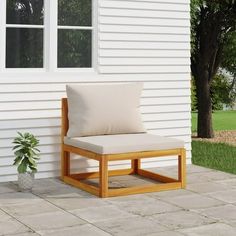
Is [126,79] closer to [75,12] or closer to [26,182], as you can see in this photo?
[75,12]

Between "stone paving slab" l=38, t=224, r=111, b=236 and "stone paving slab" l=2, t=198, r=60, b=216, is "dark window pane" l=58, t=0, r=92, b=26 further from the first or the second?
"stone paving slab" l=38, t=224, r=111, b=236

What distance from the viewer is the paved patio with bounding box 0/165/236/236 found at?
177 inches

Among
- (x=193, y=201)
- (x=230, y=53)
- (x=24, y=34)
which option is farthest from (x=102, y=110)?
(x=230, y=53)

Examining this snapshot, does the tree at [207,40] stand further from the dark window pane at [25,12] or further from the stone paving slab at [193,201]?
the stone paving slab at [193,201]

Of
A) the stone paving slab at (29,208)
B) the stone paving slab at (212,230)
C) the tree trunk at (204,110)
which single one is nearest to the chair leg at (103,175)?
the stone paving slab at (29,208)

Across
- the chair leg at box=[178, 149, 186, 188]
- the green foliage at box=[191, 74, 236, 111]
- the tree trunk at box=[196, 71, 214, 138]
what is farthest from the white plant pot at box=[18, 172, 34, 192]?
the green foliage at box=[191, 74, 236, 111]

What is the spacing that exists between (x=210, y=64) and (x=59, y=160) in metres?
6.29

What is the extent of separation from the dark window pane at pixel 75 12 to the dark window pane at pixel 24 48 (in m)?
0.31

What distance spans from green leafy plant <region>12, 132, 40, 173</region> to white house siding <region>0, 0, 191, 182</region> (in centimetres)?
41

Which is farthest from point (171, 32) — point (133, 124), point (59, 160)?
point (59, 160)

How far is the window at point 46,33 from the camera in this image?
20.7 feet

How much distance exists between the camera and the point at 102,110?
6.22m

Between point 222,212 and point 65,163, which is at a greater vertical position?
point 65,163

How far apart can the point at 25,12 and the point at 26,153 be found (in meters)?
1.56
